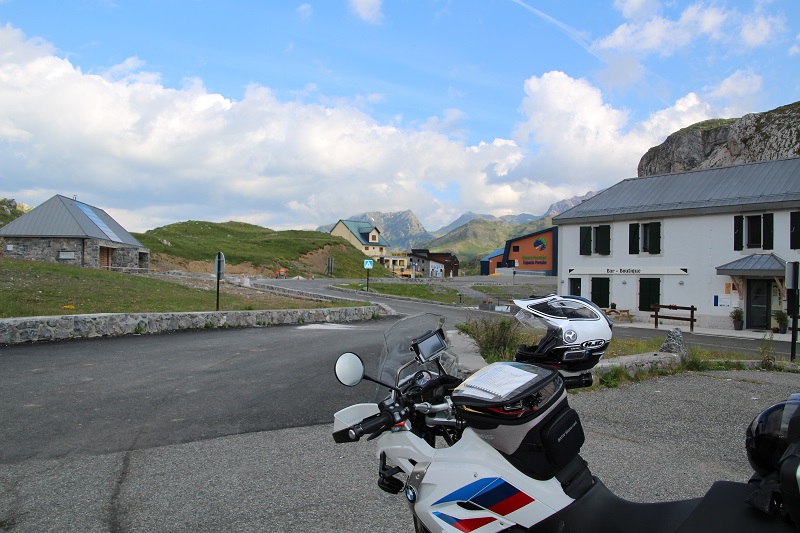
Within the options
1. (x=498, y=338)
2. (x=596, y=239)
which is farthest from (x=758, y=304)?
Result: (x=498, y=338)

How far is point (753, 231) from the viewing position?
1058 inches

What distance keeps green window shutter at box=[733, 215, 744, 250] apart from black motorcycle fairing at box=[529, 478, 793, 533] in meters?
29.3

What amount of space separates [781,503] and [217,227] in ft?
370

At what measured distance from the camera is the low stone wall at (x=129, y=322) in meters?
11.7

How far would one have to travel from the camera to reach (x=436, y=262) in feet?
379

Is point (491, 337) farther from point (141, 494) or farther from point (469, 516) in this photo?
point (469, 516)

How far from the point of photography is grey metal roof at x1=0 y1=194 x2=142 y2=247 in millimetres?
34594

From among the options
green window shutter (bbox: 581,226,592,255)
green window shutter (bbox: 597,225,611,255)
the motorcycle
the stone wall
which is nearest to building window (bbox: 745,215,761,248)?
green window shutter (bbox: 597,225,611,255)

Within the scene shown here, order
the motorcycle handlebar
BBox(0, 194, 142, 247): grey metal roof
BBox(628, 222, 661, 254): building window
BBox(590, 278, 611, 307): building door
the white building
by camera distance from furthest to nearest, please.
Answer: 1. BBox(0, 194, 142, 247): grey metal roof
2. BBox(590, 278, 611, 307): building door
3. BBox(628, 222, 661, 254): building window
4. the white building
5. the motorcycle handlebar

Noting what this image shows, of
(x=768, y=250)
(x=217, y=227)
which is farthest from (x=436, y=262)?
(x=768, y=250)

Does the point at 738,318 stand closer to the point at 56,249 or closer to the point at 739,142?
the point at 739,142

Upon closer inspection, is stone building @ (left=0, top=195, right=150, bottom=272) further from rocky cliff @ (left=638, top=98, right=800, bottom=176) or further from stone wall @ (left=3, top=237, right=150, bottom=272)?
rocky cliff @ (left=638, top=98, right=800, bottom=176)

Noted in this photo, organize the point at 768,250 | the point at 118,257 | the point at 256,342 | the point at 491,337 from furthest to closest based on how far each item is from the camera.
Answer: the point at 118,257
the point at 768,250
the point at 256,342
the point at 491,337

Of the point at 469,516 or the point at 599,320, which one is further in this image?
the point at 599,320
